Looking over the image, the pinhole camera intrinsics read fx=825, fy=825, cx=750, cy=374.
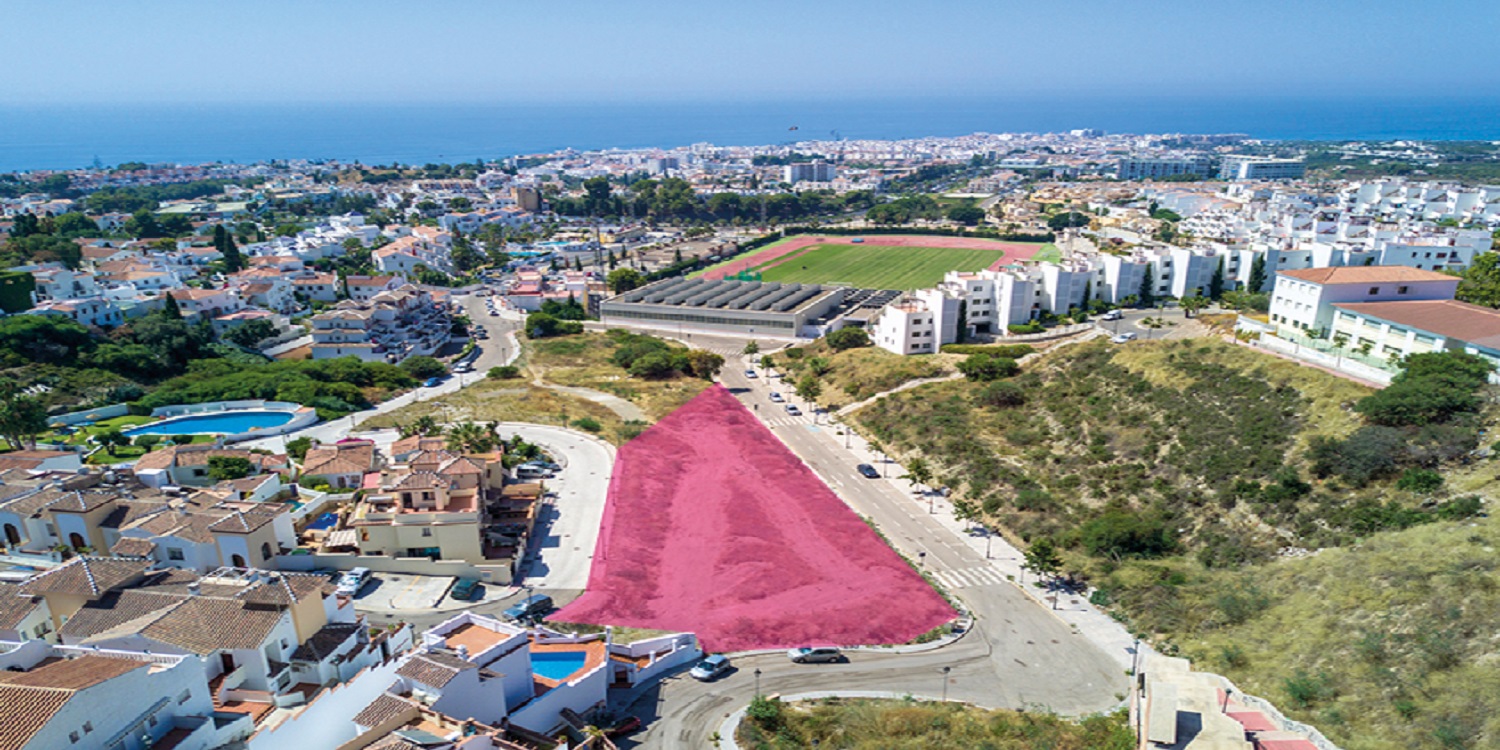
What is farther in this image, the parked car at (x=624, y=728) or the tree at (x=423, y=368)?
the tree at (x=423, y=368)

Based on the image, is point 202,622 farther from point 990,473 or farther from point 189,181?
point 189,181

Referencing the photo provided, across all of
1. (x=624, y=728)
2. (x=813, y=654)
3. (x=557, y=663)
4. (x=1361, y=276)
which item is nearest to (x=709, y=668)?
(x=813, y=654)

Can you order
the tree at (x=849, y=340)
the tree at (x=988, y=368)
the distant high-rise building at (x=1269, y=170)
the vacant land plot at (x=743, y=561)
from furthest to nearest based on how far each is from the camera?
the distant high-rise building at (x=1269, y=170)
the tree at (x=849, y=340)
the tree at (x=988, y=368)
the vacant land plot at (x=743, y=561)

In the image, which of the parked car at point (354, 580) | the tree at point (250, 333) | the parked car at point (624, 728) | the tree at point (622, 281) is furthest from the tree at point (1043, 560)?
the tree at point (622, 281)

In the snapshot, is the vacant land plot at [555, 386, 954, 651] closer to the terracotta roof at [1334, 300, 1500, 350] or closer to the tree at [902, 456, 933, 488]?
the tree at [902, 456, 933, 488]

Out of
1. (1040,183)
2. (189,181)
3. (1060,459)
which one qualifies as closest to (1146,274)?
(1060,459)

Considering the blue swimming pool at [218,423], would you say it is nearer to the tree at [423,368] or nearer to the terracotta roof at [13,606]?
the tree at [423,368]
